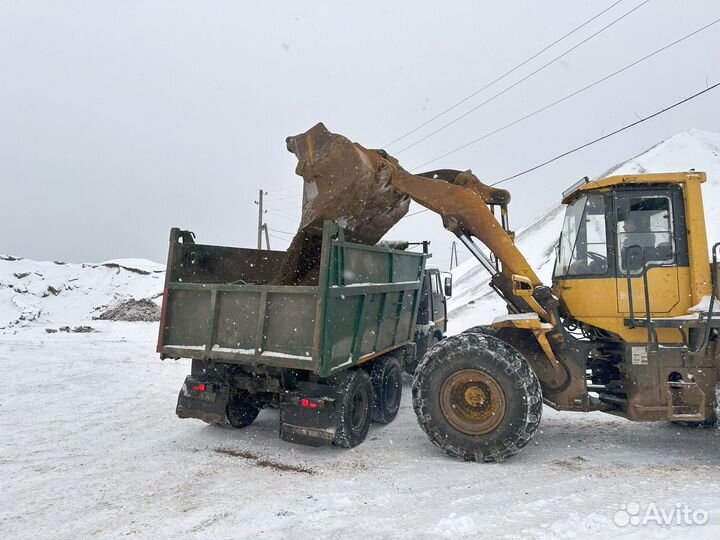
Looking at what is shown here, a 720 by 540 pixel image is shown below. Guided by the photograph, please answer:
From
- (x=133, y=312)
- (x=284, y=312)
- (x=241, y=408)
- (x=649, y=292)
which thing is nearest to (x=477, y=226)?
(x=649, y=292)

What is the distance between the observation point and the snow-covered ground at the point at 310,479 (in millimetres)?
3119

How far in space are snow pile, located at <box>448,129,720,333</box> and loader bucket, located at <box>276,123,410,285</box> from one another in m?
10.5

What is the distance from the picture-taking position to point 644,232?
179 inches

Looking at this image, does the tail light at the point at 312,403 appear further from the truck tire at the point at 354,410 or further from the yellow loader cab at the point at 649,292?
the yellow loader cab at the point at 649,292

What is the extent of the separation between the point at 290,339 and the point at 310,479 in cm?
126

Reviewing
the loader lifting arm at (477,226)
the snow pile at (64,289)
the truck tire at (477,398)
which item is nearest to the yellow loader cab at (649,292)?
the loader lifting arm at (477,226)

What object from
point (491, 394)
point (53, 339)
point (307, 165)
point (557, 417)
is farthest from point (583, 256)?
point (53, 339)

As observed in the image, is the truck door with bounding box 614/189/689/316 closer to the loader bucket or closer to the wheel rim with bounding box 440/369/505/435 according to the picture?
the wheel rim with bounding box 440/369/505/435

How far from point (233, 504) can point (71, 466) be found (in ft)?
6.39

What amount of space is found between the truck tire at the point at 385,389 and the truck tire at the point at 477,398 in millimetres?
1088

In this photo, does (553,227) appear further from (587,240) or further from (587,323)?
(587,323)

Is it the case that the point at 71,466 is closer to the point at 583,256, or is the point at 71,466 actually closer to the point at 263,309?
the point at 263,309

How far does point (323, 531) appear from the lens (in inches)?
120

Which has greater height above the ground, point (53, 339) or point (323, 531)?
point (53, 339)
